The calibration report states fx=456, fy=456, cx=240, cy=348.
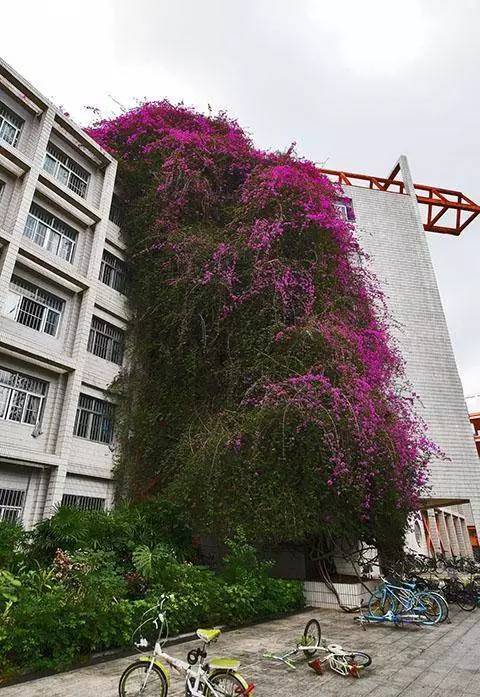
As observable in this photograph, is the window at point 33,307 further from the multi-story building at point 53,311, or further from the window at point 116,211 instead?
the window at point 116,211

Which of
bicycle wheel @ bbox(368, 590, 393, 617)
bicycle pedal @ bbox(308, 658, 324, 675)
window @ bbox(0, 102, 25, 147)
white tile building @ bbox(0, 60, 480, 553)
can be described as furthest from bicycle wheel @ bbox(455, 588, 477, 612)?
window @ bbox(0, 102, 25, 147)

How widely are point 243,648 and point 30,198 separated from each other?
11880 millimetres

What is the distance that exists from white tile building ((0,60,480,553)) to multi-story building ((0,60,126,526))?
31mm

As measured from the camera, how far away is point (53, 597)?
545cm

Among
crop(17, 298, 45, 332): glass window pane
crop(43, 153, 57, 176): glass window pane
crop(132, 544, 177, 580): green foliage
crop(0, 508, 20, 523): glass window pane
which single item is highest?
crop(43, 153, 57, 176): glass window pane

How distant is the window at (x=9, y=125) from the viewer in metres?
13.3

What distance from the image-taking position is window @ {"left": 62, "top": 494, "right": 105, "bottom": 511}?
482 inches

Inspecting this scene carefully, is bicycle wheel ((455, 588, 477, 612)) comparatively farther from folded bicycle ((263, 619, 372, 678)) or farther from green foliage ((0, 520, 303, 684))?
folded bicycle ((263, 619, 372, 678))

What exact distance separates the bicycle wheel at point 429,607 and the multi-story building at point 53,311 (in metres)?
8.52

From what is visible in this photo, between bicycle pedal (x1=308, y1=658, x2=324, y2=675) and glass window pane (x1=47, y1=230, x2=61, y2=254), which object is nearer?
bicycle pedal (x1=308, y1=658, x2=324, y2=675)

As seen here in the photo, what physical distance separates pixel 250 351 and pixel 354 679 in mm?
8272

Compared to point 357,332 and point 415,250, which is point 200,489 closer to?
point 357,332

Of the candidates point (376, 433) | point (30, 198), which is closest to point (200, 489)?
point (376, 433)

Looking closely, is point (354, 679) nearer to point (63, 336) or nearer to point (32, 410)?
point (32, 410)
